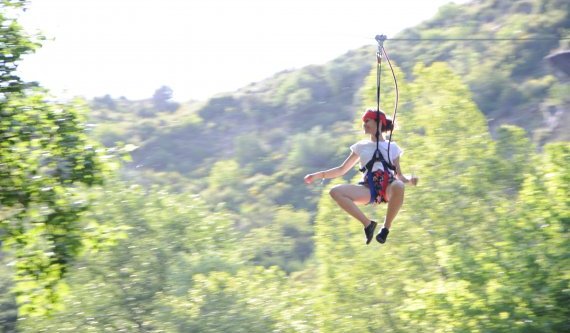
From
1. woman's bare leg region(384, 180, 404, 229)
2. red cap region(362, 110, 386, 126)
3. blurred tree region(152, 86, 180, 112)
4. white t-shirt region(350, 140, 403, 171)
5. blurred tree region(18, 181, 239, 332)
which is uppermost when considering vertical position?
blurred tree region(152, 86, 180, 112)

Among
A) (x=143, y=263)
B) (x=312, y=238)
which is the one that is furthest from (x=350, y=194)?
(x=312, y=238)

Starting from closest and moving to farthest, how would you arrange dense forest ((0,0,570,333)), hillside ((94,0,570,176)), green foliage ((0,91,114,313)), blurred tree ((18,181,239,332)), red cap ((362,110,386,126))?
1. red cap ((362,110,386,126))
2. green foliage ((0,91,114,313))
3. dense forest ((0,0,570,333))
4. blurred tree ((18,181,239,332))
5. hillside ((94,0,570,176))

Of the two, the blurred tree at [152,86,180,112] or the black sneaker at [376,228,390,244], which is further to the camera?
the blurred tree at [152,86,180,112]

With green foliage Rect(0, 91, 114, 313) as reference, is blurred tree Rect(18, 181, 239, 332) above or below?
below

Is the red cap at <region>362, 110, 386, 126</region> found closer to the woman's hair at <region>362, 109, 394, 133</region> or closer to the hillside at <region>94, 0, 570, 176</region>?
the woman's hair at <region>362, 109, 394, 133</region>

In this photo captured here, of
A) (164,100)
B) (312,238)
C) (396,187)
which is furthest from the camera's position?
(164,100)

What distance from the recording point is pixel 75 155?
453 inches

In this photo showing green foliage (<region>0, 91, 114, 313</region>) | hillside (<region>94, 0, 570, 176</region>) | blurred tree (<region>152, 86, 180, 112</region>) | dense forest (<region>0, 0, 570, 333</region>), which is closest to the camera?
green foliage (<region>0, 91, 114, 313</region>)

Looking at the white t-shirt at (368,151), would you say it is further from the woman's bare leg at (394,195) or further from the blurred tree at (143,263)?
the blurred tree at (143,263)

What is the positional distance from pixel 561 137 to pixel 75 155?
73968 millimetres

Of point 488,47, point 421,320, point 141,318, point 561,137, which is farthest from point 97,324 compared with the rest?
point 488,47

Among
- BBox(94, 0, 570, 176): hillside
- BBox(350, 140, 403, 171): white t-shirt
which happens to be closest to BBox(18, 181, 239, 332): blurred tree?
BBox(350, 140, 403, 171): white t-shirt

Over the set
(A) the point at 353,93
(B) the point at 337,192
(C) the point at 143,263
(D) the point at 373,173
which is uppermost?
(A) the point at 353,93

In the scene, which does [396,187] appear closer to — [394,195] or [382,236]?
[394,195]
